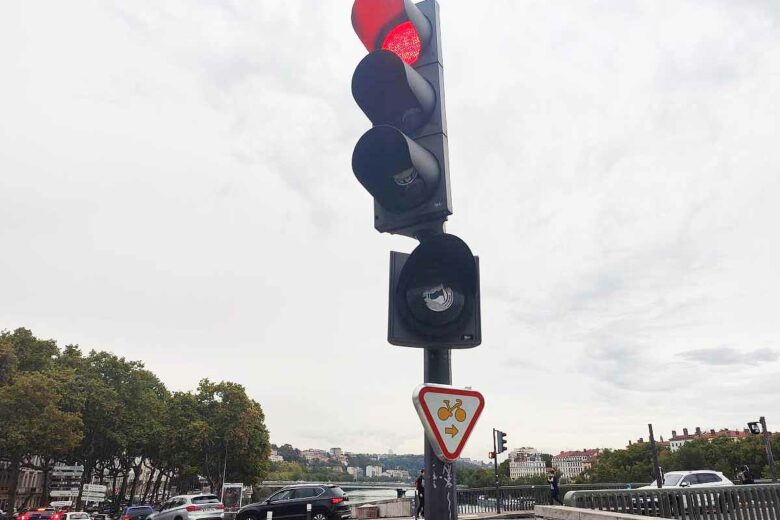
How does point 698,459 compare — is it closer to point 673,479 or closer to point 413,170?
point 673,479

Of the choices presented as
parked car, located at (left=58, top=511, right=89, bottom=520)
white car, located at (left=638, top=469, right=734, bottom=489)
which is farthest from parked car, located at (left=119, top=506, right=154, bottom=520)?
white car, located at (left=638, top=469, right=734, bottom=489)

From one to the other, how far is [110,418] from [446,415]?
48.9 m

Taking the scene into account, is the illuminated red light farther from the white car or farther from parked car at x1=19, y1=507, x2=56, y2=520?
parked car at x1=19, y1=507, x2=56, y2=520

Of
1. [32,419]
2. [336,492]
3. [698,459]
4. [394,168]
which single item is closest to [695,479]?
[336,492]

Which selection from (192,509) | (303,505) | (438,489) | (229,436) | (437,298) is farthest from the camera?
(229,436)

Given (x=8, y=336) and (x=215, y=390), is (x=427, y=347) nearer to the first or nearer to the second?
(x=8, y=336)

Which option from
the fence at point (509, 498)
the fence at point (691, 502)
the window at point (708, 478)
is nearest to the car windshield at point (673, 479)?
the window at point (708, 478)

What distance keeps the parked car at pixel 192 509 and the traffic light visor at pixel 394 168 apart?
22.9 meters

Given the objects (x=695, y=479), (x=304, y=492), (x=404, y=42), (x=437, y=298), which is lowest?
(x=304, y=492)

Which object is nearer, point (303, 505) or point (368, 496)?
point (303, 505)

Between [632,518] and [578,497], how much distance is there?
7.01 feet

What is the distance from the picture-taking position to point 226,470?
166 feet

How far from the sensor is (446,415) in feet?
7.54

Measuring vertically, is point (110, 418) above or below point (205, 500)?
above
